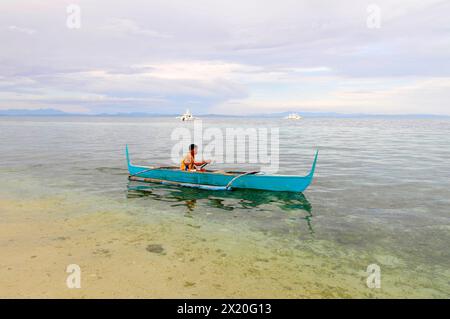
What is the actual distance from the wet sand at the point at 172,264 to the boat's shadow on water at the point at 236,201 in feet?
6.77

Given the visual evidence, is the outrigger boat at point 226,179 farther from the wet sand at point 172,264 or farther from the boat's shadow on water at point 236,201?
the wet sand at point 172,264

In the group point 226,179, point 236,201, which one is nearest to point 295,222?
point 236,201

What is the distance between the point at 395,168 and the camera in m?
21.8

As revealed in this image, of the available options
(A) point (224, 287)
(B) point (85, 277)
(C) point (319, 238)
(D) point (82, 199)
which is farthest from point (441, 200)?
(D) point (82, 199)

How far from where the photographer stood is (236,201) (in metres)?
13.7

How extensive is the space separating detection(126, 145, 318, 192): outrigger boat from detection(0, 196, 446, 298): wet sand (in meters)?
4.89

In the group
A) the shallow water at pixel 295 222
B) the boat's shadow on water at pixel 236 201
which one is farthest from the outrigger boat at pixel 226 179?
the shallow water at pixel 295 222

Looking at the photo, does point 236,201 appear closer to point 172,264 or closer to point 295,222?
point 295,222

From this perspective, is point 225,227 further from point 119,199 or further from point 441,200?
point 441,200

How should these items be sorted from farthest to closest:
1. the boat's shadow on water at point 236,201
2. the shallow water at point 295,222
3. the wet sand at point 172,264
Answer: the boat's shadow on water at point 236,201, the shallow water at point 295,222, the wet sand at point 172,264

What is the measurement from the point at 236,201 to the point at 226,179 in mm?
1901

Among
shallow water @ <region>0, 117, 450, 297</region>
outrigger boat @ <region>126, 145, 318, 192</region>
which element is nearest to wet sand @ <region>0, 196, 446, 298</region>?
shallow water @ <region>0, 117, 450, 297</region>

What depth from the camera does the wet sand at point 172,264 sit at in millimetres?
6473
